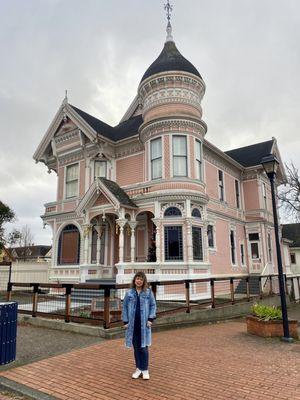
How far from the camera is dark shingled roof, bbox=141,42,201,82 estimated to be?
17234 millimetres

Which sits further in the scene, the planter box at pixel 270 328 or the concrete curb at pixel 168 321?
the planter box at pixel 270 328

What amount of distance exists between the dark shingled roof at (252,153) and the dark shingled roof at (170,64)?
8.88 metres

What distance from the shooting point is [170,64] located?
17.3 metres

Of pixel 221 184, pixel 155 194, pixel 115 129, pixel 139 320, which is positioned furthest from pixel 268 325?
pixel 115 129

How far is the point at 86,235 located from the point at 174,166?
19.3 ft

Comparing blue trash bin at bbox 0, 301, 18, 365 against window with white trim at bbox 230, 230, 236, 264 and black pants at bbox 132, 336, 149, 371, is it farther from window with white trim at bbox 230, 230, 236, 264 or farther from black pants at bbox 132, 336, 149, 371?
window with white trim at bbox 230, 230, 236, 264

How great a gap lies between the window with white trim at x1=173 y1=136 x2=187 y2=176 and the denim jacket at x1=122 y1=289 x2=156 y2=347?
11472mm

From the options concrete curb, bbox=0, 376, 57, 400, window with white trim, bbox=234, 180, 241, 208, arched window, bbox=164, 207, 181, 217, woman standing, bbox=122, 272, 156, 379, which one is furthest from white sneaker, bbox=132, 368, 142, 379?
window with white trim, bbox=234, 180, 241, 208

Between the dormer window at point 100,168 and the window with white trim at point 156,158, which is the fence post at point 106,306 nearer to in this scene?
the window with white trim at point 156,158

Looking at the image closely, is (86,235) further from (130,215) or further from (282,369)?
(282,369)

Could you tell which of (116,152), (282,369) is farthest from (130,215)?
(282,369)

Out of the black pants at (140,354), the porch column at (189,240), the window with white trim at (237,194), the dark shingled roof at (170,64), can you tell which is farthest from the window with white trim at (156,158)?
the black pants at (140,354)

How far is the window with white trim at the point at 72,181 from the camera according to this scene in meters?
20.6

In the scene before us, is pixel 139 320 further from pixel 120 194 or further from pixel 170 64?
pixel 170 64
